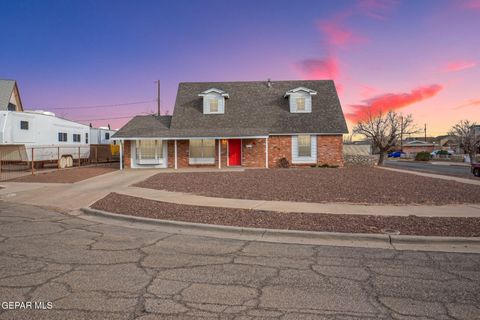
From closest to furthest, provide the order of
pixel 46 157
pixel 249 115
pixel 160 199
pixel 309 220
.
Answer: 1. pixel 309 220
2. pixel 160 199
3. pixel 46 157
4. pixel 249 115

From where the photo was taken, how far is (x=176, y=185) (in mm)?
15367

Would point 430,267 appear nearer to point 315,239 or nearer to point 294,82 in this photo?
point 315,239

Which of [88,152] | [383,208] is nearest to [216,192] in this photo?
[383,208]

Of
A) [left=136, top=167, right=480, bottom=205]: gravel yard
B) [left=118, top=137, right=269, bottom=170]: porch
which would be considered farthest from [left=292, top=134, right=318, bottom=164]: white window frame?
[left=136, top=167, right=480, bottom=205]: gravel yard

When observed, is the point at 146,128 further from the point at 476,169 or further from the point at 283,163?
the point at 476,169

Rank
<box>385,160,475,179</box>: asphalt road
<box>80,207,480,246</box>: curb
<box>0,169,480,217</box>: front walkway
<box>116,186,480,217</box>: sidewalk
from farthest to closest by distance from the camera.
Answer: <box>385,160,475,179</box>: asphalt road
<box>0,169,480,217</box>: front walkway
<box>116,186,480,217</box>: sidewalk
<box>80,207,480,246</box>: curb

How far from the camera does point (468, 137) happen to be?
52.8 meters

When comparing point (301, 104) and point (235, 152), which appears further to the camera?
point (301, 104)

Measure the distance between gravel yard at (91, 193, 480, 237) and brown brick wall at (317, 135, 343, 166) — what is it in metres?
17.5

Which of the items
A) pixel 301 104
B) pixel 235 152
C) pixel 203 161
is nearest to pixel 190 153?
pixel 203 161

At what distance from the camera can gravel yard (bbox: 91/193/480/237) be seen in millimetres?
7477

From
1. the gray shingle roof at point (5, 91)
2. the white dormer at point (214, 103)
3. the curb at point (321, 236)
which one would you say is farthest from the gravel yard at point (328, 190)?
the gray shingle roof at point (5, 91)

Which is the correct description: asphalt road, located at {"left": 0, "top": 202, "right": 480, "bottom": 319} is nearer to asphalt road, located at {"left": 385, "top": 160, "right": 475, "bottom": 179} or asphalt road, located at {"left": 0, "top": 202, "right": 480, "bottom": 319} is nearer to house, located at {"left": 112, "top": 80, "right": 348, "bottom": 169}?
house, located at {"left": 112, "top": 80, "right": 348, "bottom": 169}

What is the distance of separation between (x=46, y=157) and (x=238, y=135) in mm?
14071
